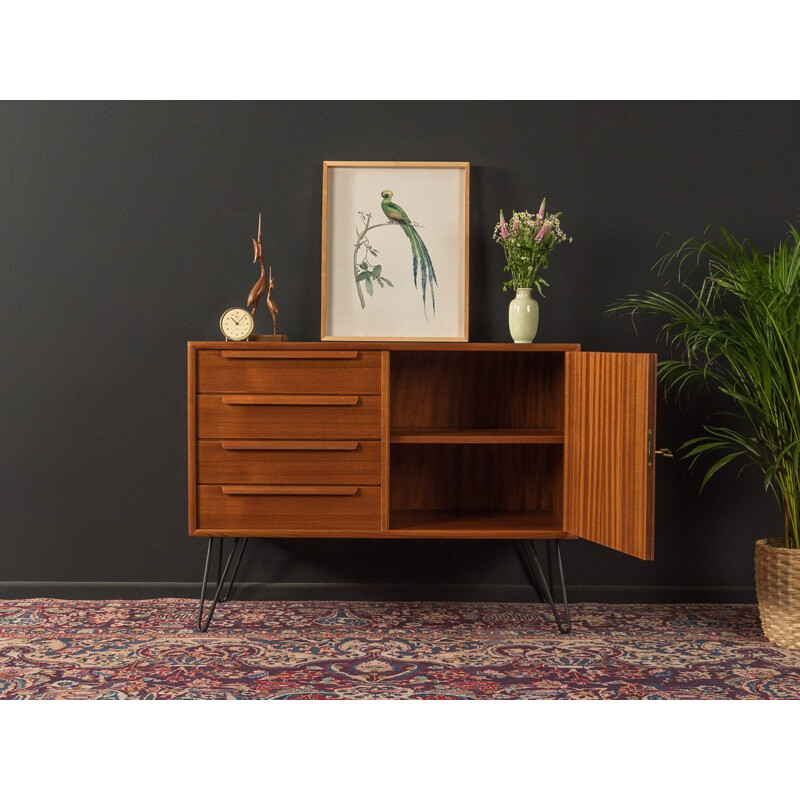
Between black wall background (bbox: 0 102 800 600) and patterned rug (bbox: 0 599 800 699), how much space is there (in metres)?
0.18

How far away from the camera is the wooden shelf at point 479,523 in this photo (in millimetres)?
3104

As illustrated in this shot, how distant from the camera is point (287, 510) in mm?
3080

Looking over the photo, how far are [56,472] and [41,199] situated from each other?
1.17m

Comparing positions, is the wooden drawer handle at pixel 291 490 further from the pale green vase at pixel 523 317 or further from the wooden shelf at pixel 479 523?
the pale green vase at pixel 523 317

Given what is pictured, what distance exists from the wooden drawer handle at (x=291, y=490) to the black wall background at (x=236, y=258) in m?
0.57

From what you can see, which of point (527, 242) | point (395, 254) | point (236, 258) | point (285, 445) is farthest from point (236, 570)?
point (527, 242)

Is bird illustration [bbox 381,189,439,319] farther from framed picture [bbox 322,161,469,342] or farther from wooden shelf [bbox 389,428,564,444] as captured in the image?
wooden shelf [bbox 389,428,564,444]

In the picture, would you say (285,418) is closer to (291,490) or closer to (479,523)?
(291,490)

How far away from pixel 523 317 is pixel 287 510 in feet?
3.91

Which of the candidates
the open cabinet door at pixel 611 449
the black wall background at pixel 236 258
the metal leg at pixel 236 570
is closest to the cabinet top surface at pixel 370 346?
the open cabinet door at pixel 611 449

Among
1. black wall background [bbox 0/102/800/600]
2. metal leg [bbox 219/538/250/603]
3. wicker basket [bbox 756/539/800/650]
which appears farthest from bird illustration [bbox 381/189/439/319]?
wicker basket [bbox 756/539/800/650]

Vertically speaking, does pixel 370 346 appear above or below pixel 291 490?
above

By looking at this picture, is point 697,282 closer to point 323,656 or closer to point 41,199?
point 323,656

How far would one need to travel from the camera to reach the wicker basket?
116 inches
